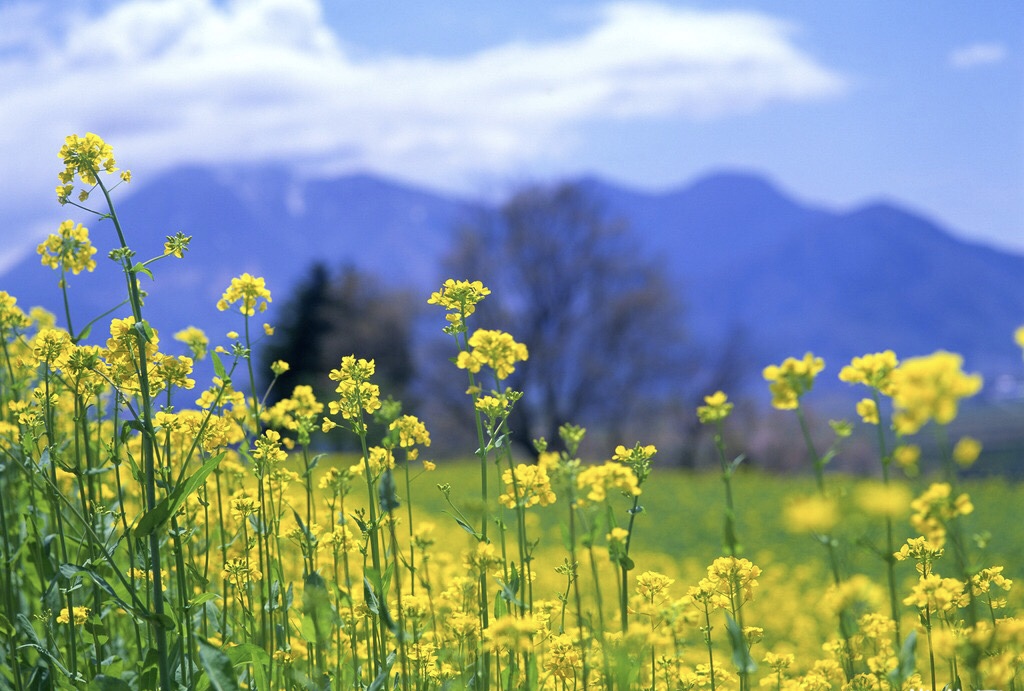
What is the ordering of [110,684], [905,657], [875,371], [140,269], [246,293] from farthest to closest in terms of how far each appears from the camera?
1. [246,293]
2. [110,684]
3. [140,269]
4. [875,371]
5. [905,657]

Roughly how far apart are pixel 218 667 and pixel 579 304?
3139cm

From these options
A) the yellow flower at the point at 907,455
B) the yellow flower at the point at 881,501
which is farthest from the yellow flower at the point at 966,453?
the yellow flower at the point at 881,501

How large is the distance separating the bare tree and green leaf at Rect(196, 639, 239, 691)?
1168 inches

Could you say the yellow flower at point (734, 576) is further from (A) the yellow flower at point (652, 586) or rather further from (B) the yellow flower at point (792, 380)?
(B) the yellow flower at point (792, 380)

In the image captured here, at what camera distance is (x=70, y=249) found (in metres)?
2.81

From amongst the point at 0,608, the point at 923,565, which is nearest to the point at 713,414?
the point at 923,565

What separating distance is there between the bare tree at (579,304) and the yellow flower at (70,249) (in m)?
28.8

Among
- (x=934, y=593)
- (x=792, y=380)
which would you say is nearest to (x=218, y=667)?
(x=792, y=380)

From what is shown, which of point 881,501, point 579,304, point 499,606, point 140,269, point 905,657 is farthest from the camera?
point 579,304

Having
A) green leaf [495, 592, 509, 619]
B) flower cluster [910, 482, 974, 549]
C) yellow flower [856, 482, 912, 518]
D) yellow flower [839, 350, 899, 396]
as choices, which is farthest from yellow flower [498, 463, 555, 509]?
yellow flower [856, 482, 912, 518]

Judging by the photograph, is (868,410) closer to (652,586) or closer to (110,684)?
(652,586)

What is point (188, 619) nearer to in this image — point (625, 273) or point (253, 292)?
point (253, 292)

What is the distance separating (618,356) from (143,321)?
101ft

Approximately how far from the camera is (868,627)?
2682mm
